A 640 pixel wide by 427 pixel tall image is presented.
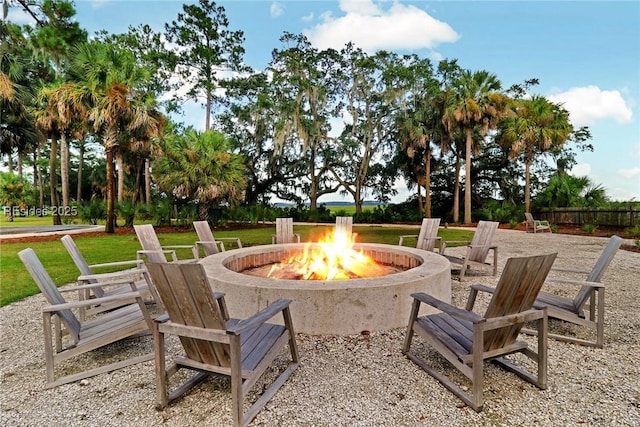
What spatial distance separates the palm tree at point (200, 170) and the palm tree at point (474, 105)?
11.8 metres

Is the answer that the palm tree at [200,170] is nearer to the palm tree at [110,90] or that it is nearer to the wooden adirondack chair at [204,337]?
the palm tree at [110,90]

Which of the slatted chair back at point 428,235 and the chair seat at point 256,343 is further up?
the slatted chair back at point 428,235

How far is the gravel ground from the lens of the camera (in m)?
2.11

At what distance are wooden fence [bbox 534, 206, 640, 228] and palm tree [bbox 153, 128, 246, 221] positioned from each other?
52.0 ft

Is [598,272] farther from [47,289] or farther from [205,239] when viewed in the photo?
[205,239]

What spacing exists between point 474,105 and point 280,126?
1084cm

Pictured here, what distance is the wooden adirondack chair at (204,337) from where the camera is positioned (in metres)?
1.96

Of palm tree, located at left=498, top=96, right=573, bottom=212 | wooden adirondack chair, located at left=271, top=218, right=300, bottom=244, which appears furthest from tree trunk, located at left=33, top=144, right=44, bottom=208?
palm tree, located at left=498, top=96, right=573, bottom=212

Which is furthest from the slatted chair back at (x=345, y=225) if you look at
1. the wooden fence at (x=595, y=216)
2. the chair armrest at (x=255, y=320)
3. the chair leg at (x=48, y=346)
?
the wooden fence at (x=595, y=216)

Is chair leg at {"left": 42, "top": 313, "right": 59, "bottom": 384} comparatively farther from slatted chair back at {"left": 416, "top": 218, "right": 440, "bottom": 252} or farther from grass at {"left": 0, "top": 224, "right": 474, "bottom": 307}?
slatted chair back at {"left": 416, "top": 218, "right": 440, "bottom": 252}

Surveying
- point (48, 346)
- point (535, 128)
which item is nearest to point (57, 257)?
point (48, 346)

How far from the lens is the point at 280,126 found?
2009cm

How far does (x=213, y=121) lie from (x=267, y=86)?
497 centimetres

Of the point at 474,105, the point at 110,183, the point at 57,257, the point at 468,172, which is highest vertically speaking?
the point at 474,105
